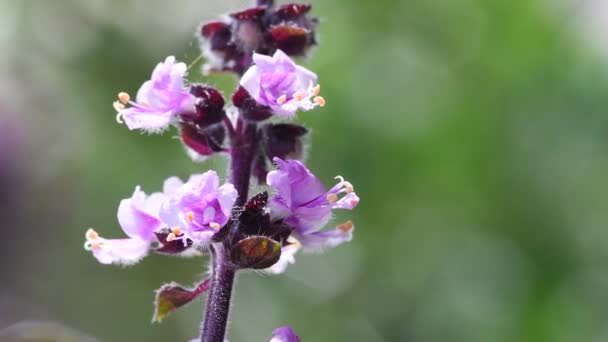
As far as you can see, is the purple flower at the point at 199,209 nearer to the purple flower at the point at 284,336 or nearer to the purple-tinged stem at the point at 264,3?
the purple flower at the point at 284,336

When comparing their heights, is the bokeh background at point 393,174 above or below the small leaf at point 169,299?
above

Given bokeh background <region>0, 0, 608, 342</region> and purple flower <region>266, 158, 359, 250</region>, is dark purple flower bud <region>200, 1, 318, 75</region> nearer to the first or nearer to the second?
purple flower <region>266, 158, 359, 250</region>

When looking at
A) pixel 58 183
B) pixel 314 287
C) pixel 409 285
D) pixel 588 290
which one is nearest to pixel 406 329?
pixel 409 285

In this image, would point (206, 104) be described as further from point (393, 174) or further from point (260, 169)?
point (393, 174)

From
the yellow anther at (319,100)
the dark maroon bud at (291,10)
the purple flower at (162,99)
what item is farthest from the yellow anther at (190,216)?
the dark maroon bud at (291,10)

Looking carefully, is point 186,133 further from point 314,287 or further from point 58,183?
point 58,183

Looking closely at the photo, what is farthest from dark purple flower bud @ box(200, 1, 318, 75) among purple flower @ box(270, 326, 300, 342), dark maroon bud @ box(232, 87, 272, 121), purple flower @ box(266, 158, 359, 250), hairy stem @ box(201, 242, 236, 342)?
purple flower @ box(270, 326, 300, 342)

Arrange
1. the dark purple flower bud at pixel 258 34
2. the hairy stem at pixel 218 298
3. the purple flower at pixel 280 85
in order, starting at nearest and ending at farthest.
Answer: the hairy stem at pixel 218 298, the purple flower at pixel 280 85, the dark purple flower bud at pixel 258 34

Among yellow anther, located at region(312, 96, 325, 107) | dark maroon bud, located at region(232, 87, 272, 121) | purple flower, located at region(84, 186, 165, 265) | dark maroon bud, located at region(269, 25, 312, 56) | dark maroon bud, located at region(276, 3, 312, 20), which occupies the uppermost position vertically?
dark maroon bud, located at region(276, 3, 312, 20)
